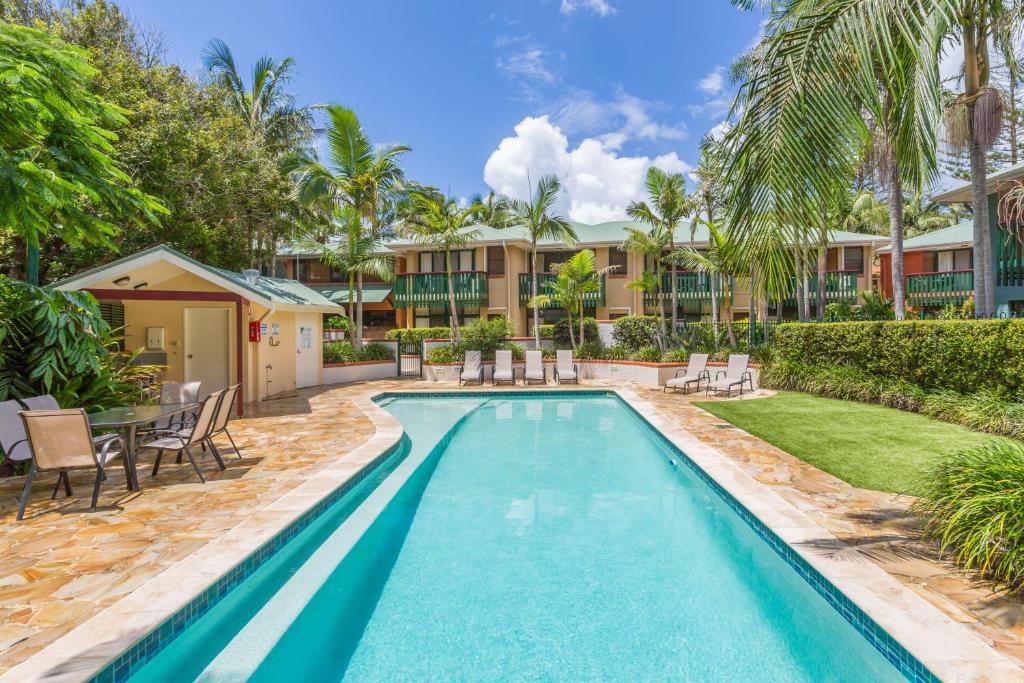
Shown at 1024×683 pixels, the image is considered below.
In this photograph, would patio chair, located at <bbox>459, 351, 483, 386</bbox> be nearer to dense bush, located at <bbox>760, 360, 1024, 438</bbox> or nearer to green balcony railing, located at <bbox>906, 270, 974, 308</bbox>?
dense bush, located at <bbox>760, 360, 1024, 438</bbox>

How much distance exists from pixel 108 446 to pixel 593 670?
5818mm

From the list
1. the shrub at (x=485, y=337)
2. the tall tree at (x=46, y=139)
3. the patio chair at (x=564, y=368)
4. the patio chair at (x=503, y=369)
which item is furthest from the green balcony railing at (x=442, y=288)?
the tall tree at (x=46, y=139)

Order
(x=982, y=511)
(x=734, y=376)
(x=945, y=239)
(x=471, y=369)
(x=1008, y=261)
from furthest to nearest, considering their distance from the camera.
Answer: (x=945, y=239) → (x=471, y=369) → (x=1008, y=261) → (x=734, y=376) → (x=982, y=511)

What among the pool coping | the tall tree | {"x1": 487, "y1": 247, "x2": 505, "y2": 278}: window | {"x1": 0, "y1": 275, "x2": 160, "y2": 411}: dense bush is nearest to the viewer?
the pool coping

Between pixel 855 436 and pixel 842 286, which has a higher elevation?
pixel 842 286

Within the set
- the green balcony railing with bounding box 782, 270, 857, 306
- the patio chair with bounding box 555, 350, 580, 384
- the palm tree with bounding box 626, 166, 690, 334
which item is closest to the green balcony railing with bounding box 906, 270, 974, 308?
the green balcony railing with bounding box 782, 270, 857, 306

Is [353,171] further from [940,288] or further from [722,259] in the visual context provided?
[940,288]

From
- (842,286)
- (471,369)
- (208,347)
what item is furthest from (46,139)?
(842,286)

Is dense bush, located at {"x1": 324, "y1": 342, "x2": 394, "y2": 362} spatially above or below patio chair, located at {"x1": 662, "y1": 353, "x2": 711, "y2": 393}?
above

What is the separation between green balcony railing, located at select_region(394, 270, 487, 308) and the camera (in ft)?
81.7

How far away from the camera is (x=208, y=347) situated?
577 inches

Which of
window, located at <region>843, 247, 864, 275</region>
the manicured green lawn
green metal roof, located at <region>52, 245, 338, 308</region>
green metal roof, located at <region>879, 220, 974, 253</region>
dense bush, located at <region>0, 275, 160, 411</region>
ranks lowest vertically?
the manicured green lawn

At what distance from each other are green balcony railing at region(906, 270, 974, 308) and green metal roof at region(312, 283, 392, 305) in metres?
25.2

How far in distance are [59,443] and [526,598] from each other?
5019 millimetres
